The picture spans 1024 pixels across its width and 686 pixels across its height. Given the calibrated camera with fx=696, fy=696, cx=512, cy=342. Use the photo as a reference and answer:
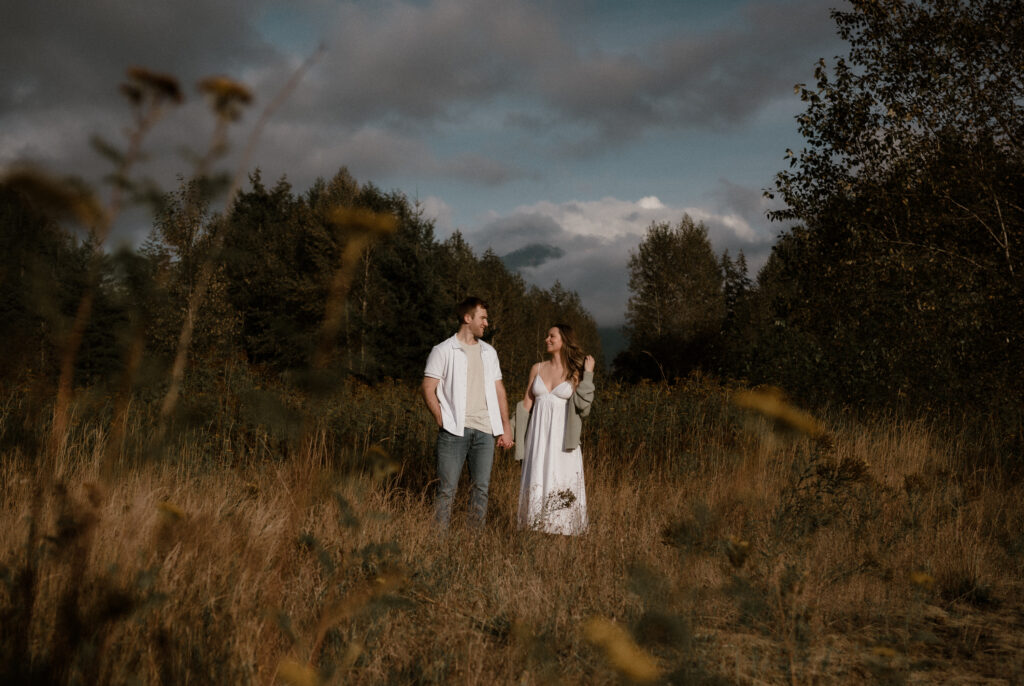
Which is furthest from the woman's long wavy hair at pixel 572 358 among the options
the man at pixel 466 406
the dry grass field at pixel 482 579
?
the dry grass field at pixel 482 579

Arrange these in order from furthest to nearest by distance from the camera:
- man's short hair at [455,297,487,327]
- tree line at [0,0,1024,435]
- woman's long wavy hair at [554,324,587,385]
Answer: woman's long wavy hair at [554,324,587,385] → man's short hair at [455,297,487,327] → tree line at [0,0,1024,435]

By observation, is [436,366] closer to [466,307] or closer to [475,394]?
[475,394]

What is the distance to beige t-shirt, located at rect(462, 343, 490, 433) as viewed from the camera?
510cm

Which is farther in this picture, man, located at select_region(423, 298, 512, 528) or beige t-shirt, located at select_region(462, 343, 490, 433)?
beige t-shirt, located at select_region(462, 343, 490, 433)

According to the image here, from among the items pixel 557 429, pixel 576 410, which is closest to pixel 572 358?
pixel 576 410

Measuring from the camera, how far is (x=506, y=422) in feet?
17.6

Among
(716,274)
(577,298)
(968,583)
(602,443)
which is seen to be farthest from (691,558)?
(577,298)

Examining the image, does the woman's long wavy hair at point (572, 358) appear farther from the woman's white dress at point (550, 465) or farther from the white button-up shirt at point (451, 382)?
the white button-up shirt at point (451, 382)

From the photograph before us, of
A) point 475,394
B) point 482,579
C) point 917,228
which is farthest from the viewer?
point 917,228

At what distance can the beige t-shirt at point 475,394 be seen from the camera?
5102 mm

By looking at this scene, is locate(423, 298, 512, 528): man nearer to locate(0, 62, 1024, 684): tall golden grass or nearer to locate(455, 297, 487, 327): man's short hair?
locate(455, 297, 487, 327): man's short hair

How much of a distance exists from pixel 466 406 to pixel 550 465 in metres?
0.81

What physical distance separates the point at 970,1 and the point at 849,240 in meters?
3.05

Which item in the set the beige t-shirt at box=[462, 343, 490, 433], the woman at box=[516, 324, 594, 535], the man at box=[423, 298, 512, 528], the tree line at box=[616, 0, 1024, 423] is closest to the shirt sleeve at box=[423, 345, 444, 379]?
the man at box=[423, 298, 512, 528]
